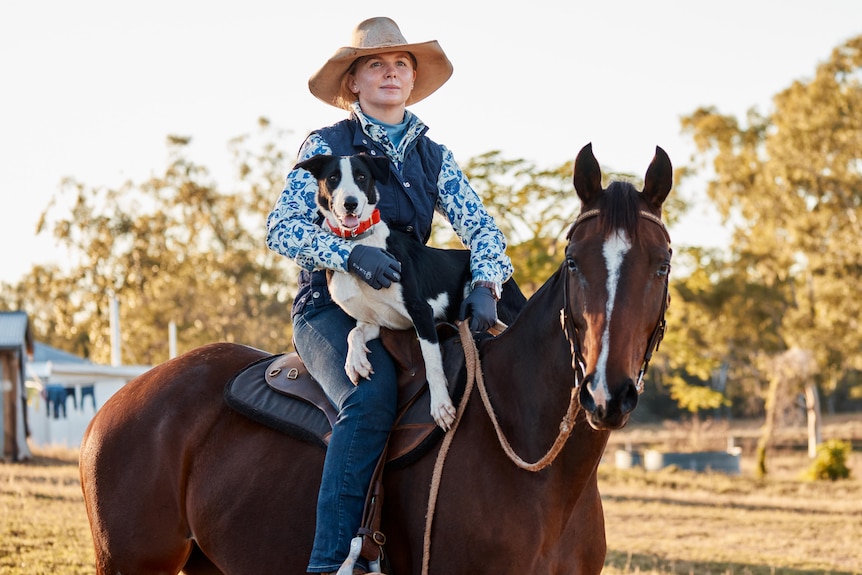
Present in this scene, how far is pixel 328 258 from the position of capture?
3836 mm

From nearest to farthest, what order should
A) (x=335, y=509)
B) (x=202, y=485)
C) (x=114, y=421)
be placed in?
(x=335, y=509) < (x=202, y=485) < (x=114, y=421)

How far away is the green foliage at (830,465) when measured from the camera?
83.2ft

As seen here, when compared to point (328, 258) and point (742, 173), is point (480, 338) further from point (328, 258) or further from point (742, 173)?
point (742, 173)

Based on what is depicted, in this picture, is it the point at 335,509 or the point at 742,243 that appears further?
the point at 742,243

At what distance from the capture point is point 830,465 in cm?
2539

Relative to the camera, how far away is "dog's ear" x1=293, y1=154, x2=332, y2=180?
159 inches

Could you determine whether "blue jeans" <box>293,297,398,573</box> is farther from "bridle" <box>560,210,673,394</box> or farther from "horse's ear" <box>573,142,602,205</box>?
"horse's ear" <box>573,142,602,205</box>

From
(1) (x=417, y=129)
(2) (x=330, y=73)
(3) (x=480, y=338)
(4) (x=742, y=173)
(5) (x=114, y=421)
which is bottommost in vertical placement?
(5) (x=114, y=421)

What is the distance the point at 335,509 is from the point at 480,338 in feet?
2.89

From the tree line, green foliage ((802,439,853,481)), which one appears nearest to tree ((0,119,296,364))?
the tree line

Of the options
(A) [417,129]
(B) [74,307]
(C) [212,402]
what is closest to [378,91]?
(A) [417,129]

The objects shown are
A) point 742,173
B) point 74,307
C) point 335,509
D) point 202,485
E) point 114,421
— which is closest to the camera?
point 335,509

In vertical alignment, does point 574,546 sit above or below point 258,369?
below

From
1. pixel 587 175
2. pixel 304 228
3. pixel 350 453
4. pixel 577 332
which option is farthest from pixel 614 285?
pixel 304 228
